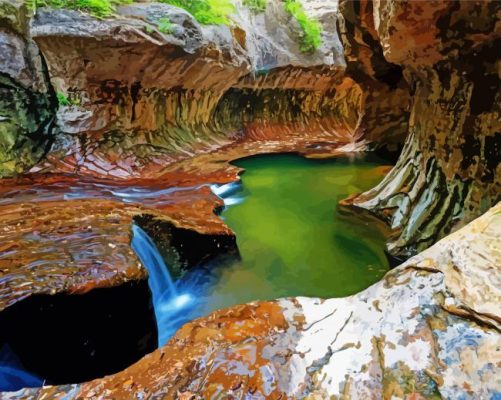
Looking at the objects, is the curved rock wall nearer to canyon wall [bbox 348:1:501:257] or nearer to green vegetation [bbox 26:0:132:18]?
green vegetation [bbox 26:0:132:18]

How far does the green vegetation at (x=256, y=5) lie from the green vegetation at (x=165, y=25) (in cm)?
399

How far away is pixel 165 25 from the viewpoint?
6.34 meters

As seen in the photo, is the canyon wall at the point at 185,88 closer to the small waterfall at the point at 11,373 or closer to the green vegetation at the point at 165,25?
the green vegetation at the point at 165,25

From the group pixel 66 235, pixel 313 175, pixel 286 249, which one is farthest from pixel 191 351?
pixel 313 175

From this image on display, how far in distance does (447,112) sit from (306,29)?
24.5 ft

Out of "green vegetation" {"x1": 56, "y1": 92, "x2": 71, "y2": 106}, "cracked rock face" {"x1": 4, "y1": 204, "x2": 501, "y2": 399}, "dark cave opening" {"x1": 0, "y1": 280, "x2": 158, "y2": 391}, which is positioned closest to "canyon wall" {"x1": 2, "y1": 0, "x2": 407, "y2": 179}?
"green vegetation" {"x1": 56, "y1": 92, "x2": 71, "y2": 106}

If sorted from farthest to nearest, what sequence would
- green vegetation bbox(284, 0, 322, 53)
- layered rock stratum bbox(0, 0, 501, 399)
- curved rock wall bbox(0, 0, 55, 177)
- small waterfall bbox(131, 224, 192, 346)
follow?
green vegetation bbox(284, 0, 322, 53)
curved rock wall bbox(0, 0, 55, 177)
small waterfall bbox(131, 224, 192, 346)
layered rock stratum bbox(0, 0, 501, 399)

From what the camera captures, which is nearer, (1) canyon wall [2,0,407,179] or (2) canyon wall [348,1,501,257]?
(2) canyon wall [348,1,501,257]

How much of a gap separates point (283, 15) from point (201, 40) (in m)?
4.20

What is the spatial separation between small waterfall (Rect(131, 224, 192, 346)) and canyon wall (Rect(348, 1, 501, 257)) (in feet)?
7.61

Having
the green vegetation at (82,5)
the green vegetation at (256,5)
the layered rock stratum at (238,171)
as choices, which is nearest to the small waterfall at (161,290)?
the layered rock stratum at (238,171)

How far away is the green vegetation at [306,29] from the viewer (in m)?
10.3

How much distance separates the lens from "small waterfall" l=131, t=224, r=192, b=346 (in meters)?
3.33

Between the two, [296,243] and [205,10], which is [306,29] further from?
[296,243]
